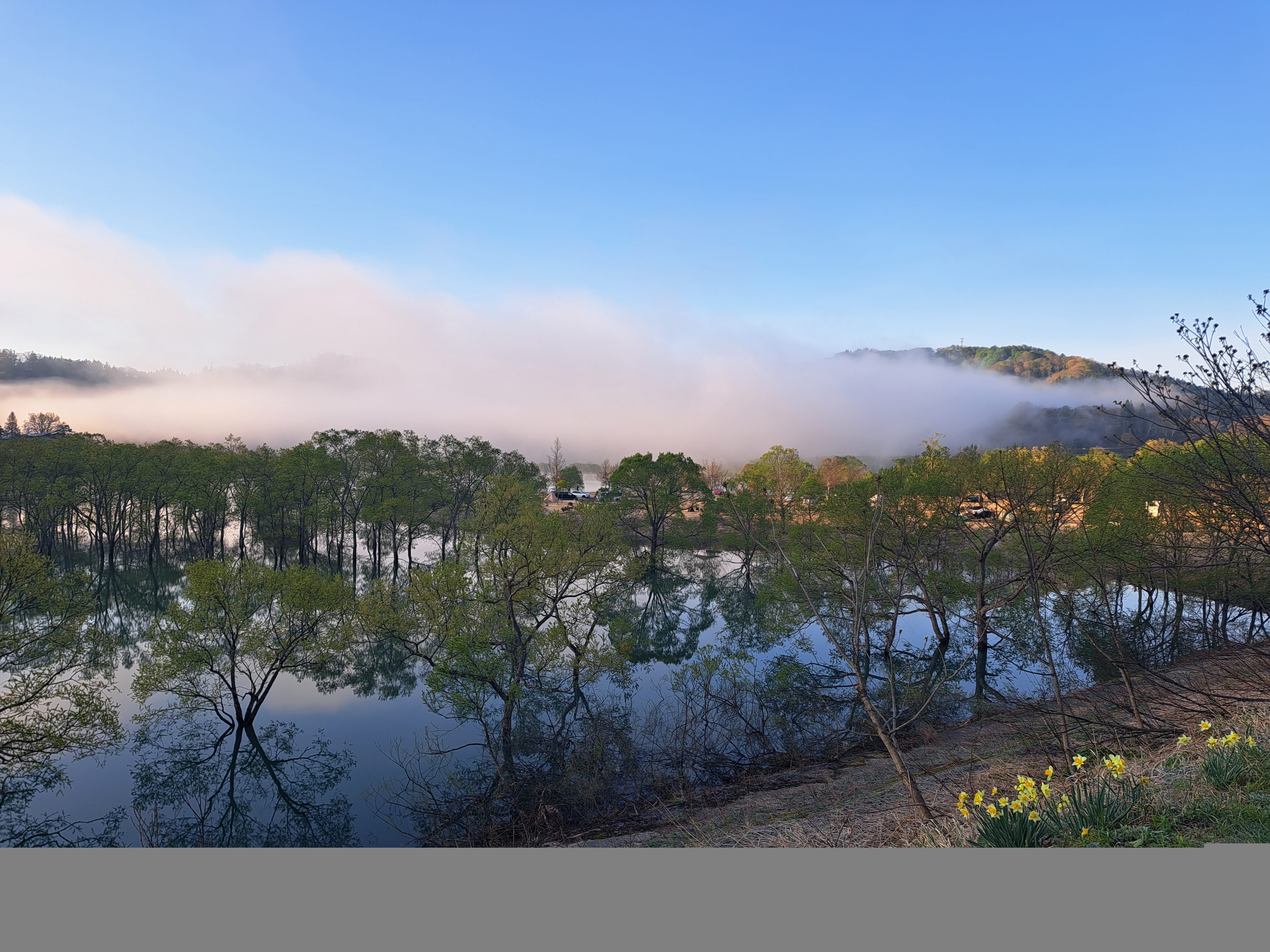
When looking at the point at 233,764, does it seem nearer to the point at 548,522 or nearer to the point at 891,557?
the point at 548,522

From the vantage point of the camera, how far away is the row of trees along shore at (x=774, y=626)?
8430mm

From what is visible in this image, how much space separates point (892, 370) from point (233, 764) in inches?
5435

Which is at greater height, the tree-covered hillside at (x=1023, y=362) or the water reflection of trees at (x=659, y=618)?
the tree-covered hillside at (x=1023, y=362)

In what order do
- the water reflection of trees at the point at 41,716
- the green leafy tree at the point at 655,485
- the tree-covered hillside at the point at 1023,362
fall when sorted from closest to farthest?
the water reflection of trees at the point at 41,716 < the green leafy tree at the point at 655,485 < the tree-covered hillside at the point at 1023,362

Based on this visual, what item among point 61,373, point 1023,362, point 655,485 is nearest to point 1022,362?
point 1023,362

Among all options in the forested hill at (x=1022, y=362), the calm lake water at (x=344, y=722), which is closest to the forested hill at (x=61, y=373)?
the calm lake water at (x=344, y=722)

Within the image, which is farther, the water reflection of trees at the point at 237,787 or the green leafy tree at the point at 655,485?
Answer: the green leafy tree at the point at 655,485

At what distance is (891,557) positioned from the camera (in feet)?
67.4

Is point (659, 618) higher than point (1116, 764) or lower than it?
lower

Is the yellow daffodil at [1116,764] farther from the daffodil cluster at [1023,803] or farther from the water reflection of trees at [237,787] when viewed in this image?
the water reflection of trees at [237,787]

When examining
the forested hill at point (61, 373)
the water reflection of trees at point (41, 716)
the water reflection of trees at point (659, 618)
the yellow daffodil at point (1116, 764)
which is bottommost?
the water reflection of trees at point (659, 618)

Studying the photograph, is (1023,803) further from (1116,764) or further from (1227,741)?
(1227,741)

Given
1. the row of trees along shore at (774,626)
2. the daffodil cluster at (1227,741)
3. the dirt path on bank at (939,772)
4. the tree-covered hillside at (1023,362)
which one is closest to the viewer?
the daffodil cluster at (1227,741)

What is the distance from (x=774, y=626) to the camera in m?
20.2
